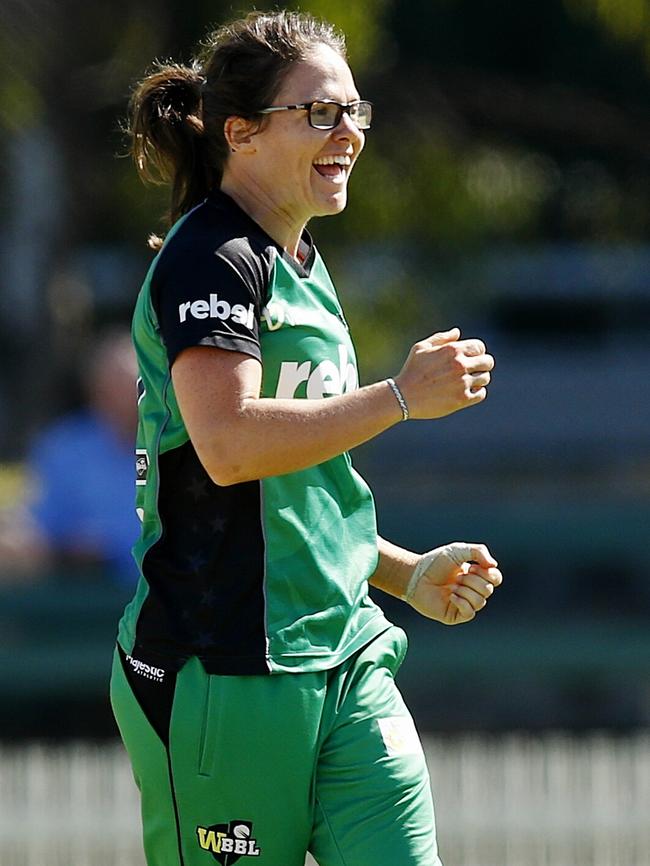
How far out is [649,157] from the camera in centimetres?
886

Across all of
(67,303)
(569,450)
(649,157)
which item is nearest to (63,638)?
(67,303)

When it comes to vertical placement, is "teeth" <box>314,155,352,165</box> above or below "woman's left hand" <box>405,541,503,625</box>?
above

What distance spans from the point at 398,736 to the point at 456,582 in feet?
1.05

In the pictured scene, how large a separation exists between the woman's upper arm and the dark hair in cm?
44

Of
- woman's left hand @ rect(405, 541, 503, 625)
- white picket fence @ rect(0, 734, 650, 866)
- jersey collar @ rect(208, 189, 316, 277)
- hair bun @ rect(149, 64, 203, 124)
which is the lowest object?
white picket fence @ rect(0, 734, 650, 866)

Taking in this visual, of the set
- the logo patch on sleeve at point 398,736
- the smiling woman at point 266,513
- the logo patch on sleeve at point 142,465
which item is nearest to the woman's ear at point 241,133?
the smiling woman at point 266,513

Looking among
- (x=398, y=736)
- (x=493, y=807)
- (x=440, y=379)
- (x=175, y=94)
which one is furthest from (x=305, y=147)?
(x=493, y=807)

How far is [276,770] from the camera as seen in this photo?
2.63 metres

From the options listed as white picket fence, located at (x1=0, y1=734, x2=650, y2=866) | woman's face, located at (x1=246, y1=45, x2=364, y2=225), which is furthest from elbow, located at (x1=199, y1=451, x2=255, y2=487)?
white picket fence, located at (x1=0, y1=734, x2=650, y2=866)

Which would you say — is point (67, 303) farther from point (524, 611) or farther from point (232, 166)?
point (232, 166)

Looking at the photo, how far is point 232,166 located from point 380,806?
1050mm

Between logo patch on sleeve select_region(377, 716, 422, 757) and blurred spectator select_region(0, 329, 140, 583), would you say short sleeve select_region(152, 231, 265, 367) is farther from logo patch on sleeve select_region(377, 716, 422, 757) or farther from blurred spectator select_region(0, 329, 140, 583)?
blurred spectator select_region(0, 329, 140, 583)

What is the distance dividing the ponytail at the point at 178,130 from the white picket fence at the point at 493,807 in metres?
3.92

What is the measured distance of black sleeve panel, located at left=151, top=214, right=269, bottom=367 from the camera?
2.52 meters
